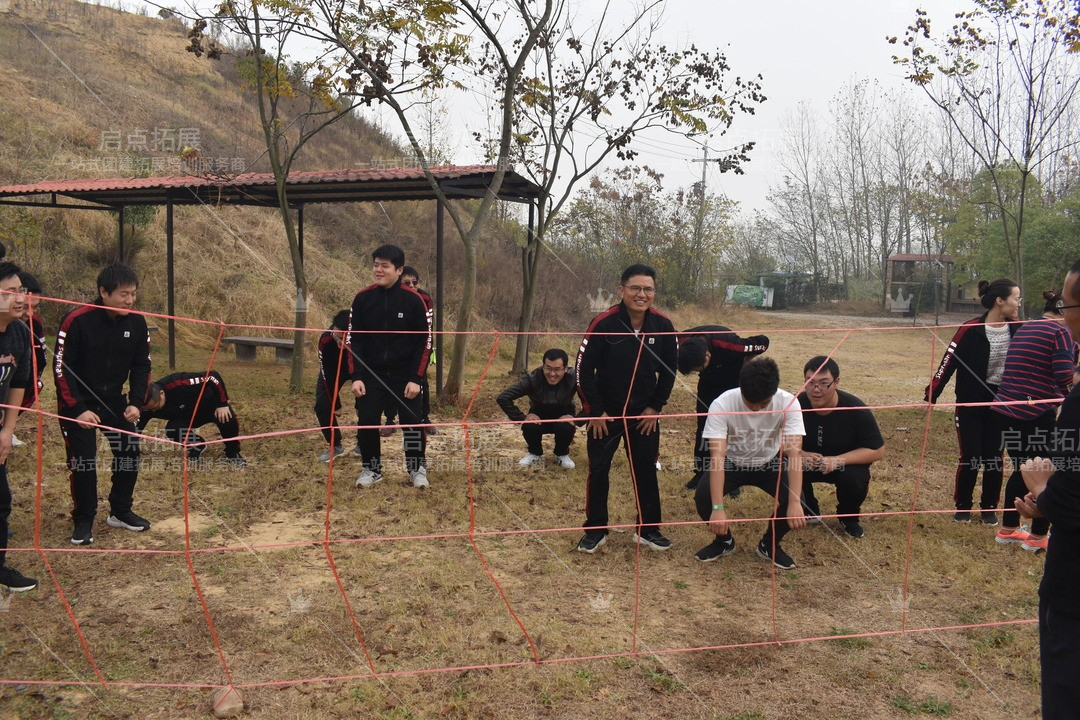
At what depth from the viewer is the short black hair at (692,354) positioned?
17.3ft

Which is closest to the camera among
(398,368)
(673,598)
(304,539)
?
(673,598)

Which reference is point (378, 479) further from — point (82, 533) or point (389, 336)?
point (82, 533)

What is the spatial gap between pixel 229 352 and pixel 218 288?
7.74 ft

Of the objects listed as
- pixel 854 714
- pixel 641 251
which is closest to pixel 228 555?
pixel 854 714

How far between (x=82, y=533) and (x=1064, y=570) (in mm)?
4482

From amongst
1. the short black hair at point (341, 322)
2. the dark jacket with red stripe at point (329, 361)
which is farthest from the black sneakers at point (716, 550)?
the short black hair at point (341, 322)

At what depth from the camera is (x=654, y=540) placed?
4566 mm

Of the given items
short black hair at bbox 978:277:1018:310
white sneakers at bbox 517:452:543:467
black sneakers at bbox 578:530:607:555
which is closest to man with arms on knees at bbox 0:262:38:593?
black sneakers at bbox 578:530:607:555

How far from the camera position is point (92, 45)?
24.4 m

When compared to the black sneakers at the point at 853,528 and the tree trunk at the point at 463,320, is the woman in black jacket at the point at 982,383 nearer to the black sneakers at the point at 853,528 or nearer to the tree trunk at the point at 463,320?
the black sneakers at the point at 853,528

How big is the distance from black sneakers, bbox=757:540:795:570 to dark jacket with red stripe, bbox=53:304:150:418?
3.59 m

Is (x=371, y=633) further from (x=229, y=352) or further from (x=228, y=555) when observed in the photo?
(x=229, y=352)

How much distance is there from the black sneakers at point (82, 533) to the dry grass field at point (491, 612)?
6cm

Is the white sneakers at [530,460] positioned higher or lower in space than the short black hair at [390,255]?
lower
